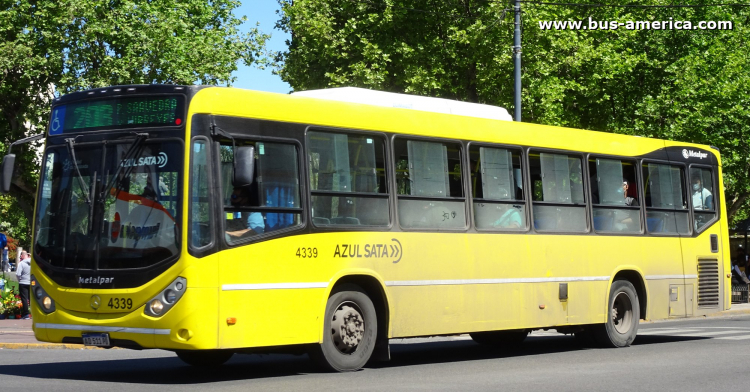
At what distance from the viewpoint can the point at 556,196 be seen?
15.2 metres

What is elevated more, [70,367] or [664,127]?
[664,127]

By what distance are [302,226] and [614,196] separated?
21.8 feet

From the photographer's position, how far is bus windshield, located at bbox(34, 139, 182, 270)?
10.5 m

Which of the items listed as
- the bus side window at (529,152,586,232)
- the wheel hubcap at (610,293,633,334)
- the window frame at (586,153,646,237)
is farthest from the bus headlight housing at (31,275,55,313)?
the wheel hubcap at (610,293,633,334)

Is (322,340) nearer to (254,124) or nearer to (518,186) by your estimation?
(254,124)

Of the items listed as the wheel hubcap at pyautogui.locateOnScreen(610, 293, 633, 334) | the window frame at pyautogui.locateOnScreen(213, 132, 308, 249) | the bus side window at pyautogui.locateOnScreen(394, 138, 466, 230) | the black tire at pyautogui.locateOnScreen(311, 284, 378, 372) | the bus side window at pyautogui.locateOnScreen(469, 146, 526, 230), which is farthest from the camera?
the wheel hubcap at pyautogui.locateOnScreen(610, 293, 633, 334)

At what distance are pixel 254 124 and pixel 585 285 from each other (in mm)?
6567

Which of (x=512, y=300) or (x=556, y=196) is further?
(x=556, y=196)

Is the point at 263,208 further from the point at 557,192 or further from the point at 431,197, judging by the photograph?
the point at 557,192

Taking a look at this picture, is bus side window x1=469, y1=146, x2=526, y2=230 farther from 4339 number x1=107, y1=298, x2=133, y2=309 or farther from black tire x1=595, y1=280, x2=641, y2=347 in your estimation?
4339 number x1=107, y1=298, x2=133, y2=309

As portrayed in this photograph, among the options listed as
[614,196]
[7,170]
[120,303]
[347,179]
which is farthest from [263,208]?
[614,196]

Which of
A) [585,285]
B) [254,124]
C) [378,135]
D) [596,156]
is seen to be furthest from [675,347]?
[254,124]

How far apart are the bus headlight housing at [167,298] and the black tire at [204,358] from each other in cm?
208

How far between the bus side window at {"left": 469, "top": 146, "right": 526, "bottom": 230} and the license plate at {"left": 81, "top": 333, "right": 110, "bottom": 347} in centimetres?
525
